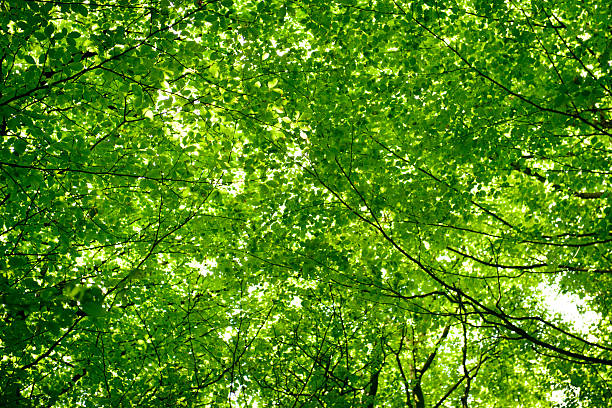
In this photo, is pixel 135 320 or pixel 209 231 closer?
pixel 209 231

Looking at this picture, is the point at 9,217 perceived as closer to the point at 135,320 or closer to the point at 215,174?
the point at 215,174

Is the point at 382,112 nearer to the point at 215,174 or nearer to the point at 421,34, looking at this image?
the point at 421,34

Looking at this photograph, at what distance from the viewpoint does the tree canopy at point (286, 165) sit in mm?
4809

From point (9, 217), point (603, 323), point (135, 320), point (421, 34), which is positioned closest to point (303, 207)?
point (421, 34)

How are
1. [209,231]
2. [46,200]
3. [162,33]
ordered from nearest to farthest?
[162,33] < [46,200] < [209,231]

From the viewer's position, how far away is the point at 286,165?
591 centimetres

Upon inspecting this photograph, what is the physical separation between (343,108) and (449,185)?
5.98 feet

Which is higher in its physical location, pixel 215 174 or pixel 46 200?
pixel 215 174

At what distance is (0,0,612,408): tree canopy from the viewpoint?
4809mm

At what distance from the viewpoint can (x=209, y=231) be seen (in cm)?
696

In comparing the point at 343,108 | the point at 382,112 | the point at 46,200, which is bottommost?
the point at 46,200

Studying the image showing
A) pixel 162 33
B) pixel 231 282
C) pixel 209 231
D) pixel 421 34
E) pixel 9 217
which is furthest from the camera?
pixel 209 231

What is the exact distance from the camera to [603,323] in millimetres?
11133

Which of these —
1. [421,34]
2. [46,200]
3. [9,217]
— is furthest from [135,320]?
[421,34]
